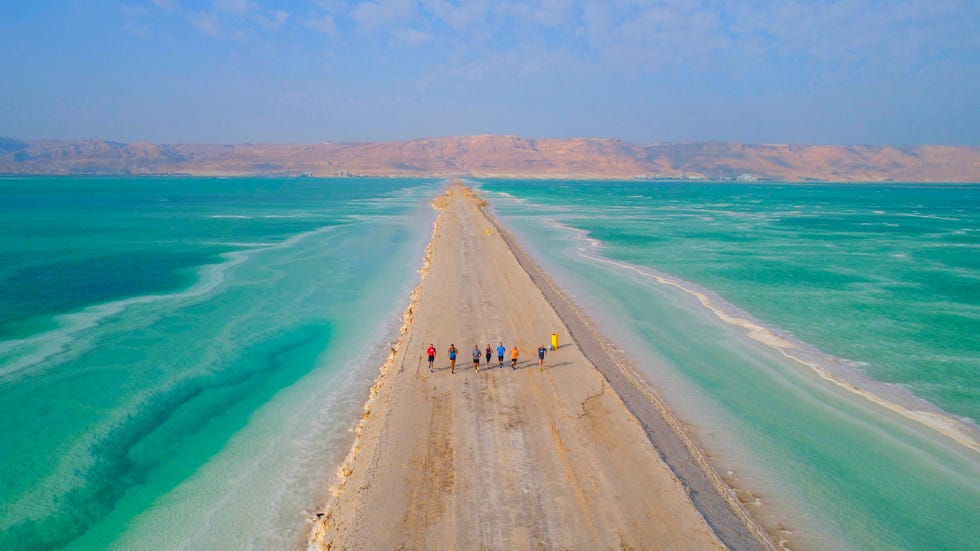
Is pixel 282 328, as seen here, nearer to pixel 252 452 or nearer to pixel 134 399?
pixel 134 399

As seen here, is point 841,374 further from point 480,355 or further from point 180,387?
point 180,387

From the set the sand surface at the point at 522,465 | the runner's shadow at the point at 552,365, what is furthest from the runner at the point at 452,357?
the runner's shadow at the point at 552,365

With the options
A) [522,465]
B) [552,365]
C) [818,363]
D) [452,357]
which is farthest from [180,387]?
[818,363]

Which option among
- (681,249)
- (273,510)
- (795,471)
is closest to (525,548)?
(273,510)

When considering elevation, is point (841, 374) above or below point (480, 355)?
below

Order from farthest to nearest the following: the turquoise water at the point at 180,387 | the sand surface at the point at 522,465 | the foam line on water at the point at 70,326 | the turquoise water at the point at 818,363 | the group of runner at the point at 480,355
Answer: the foam line on water at the point at 70,326 < the group of runner at the point at 480,355 < the turquoise water at the point at 818,363 < the turquoise water at the point at 180,387 < the sand surface at the point at 522,465

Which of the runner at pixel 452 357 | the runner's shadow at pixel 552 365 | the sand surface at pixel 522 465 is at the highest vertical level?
the runner at pixel 452 357

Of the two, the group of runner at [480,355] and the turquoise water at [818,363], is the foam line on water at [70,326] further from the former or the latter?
the turquoise water at [818,363]
